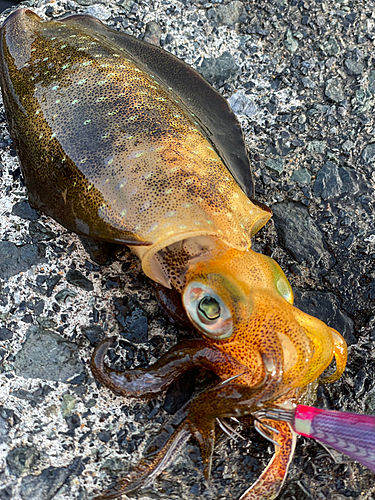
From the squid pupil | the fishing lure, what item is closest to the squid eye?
the squid pupil

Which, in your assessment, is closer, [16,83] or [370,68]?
[16,83]

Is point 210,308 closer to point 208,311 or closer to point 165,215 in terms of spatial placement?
point 208,311

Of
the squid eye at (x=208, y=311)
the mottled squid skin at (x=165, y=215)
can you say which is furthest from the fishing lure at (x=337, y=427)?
the squid eye at (x=208, y=311)

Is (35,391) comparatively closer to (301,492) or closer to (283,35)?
(301,492)

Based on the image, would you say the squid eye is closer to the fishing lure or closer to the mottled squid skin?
the mottled squid skin

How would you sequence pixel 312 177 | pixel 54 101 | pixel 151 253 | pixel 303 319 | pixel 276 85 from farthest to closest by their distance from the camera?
1. pixel 276 85
2. pixel 312 177
3. pixel 54 101
4. pixel 151 253
5. pixel 303 319

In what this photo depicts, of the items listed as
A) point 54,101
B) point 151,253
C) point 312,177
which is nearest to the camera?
point 151,253

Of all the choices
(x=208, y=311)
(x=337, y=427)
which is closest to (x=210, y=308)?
(x=208, y=311)

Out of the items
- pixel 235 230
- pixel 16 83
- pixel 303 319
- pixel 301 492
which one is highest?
pixel 16 83

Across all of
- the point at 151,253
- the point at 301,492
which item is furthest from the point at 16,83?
the point at 301,492
